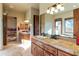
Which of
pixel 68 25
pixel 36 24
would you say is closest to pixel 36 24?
pixel 36 24

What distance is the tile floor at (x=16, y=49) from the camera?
195 centimetres

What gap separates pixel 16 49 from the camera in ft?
6.76

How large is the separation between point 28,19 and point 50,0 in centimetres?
52

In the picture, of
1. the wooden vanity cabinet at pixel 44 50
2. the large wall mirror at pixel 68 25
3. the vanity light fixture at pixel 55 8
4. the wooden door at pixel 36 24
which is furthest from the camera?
the wooden door at pixel 36 24

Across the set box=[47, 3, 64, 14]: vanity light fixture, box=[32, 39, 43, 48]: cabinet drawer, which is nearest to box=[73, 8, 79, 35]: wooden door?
box=[47, 3, 64, 14]: vanity light fixture

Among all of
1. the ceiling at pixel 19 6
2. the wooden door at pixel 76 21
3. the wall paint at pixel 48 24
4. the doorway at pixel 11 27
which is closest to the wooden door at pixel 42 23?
the wall paint at pixel 48 24

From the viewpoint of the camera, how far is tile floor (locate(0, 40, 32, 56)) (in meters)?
1.95

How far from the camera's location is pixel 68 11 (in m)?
1.90

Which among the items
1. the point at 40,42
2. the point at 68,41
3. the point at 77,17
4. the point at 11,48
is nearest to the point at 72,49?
the point at 68,41

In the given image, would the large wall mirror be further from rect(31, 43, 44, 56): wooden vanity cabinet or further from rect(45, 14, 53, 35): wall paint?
rect(31, 43, 44, 56): wooden vanity cabinet

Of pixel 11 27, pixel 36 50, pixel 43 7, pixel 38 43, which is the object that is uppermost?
pixel 43 7

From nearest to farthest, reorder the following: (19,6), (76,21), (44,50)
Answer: (76,21)
(19,6)
(44,50)

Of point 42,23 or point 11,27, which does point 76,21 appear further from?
point 11,27

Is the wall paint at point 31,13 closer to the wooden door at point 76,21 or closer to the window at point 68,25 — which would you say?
the window at point 68,25
